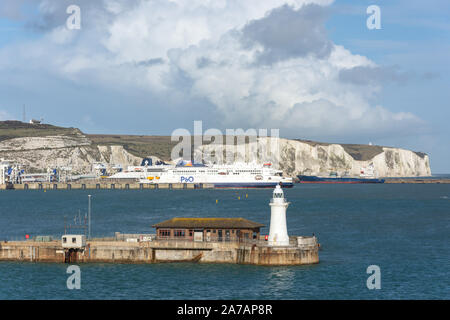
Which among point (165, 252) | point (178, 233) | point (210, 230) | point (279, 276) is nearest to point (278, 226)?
point (279, 276)

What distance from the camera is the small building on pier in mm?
55656

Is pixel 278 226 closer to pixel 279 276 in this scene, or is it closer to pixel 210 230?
pixel 279 276

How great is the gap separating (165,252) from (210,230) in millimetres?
4145

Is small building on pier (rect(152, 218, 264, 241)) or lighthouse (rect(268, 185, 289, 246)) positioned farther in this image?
small building on pier (rect(152, 218, 264, 241))

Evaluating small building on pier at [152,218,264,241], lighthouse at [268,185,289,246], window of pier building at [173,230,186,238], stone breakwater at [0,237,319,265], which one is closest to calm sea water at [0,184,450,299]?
stone breakwater at [0,237,319,265]

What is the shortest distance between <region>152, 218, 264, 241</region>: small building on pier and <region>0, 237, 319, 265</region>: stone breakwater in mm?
821

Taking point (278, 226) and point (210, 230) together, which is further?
point (210, 230)

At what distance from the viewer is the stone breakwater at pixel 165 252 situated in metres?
53.7

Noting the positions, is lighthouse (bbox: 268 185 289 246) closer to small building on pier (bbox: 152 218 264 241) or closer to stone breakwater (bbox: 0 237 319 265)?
stone breakwater (bbox: 0 237 319 265)

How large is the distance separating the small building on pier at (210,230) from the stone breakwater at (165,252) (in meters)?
0.82

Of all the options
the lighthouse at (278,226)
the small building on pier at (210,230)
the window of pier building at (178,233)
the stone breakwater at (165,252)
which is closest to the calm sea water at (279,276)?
the stone breakwater at (165,252)

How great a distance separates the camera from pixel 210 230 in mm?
56062

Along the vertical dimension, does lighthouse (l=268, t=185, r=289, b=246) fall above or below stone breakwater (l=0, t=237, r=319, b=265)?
above

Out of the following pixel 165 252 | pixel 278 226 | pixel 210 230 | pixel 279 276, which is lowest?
pixel 279 276
